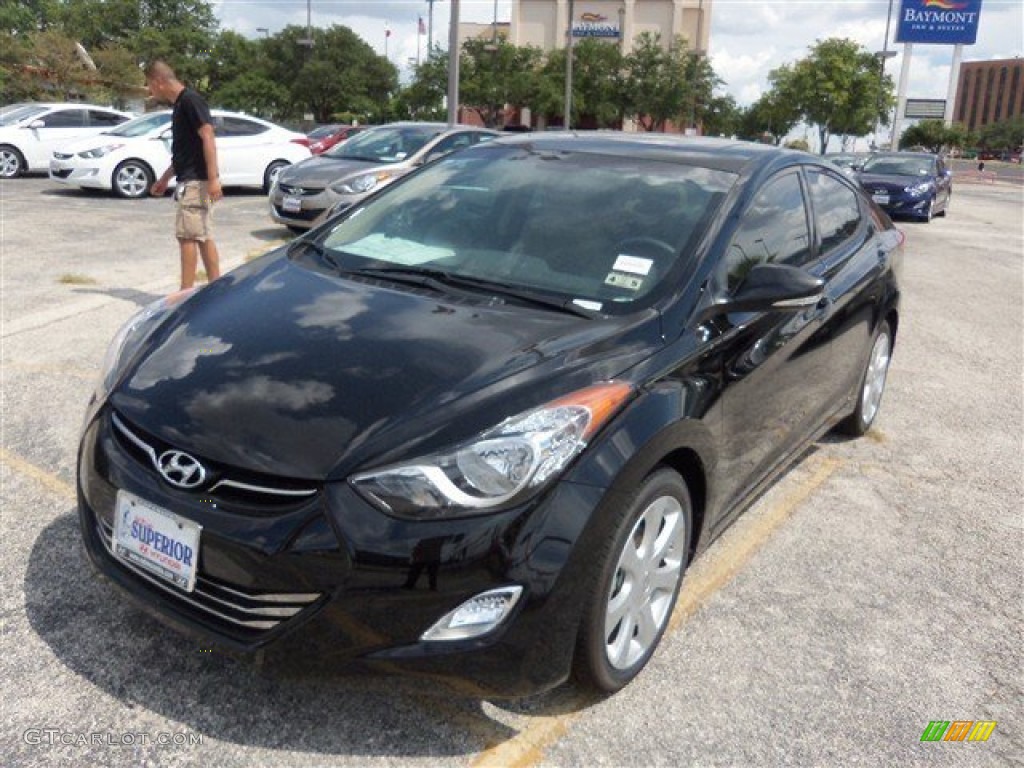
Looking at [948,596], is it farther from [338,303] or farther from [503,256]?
[338,303]

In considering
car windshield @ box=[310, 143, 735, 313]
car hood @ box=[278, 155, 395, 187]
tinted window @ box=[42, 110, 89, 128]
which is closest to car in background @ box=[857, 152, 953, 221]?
car hood @ box=[278, 155, 395, 187]

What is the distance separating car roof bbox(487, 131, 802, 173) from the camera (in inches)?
146

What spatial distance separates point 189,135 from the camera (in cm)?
674

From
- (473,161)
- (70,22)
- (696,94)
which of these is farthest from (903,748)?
(70,22)

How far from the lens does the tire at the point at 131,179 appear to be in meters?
14.7

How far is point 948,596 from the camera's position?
137 inches

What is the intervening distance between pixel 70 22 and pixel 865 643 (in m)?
70.2

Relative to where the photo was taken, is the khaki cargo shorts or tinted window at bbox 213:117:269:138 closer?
the khaki cargo shorts

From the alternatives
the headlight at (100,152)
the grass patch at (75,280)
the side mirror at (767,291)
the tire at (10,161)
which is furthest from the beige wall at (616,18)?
the side mirror at (767,291)

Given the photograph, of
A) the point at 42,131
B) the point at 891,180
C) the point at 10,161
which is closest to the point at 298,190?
the point at 42,131

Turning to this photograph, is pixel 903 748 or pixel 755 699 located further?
pixel 755 699

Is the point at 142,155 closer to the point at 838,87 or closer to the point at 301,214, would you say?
the point at 301,214

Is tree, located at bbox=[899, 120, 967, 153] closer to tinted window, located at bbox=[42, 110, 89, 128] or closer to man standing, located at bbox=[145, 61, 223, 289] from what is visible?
tinted window, located at bbox=[42, 110, 89, 128]

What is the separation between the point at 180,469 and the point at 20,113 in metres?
18.6
